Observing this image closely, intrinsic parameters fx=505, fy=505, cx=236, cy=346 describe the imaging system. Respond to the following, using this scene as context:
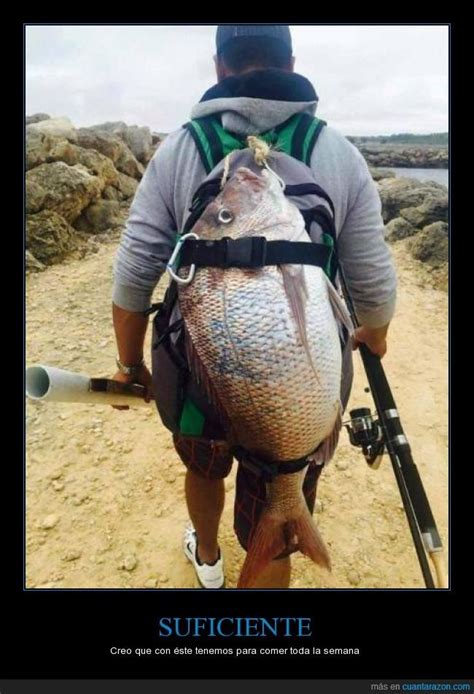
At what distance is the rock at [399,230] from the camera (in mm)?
8805

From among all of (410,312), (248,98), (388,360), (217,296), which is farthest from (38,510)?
(410,312)

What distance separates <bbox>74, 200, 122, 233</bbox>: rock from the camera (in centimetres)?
816

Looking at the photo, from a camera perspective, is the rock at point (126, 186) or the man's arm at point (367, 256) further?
the rock at point (126, 186)

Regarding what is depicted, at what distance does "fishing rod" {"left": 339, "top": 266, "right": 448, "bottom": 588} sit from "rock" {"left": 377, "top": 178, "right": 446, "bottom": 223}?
844 cm

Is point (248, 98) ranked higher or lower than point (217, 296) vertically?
higher

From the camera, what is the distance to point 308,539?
156 cm

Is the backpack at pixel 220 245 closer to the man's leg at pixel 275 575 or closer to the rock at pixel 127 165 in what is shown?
the man's leg at pixel 275 575

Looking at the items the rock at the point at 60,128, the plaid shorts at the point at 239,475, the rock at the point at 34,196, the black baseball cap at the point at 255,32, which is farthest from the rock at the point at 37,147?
the plaid shorts at the point at 239,475

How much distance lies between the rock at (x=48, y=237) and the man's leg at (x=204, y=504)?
206 inches

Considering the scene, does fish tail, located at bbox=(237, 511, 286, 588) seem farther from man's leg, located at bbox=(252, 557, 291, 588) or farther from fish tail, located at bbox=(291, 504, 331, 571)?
man's leg, located at bbox=(252, 557, 291, 588)

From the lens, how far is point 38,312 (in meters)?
5.26

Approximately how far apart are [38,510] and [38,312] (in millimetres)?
2862

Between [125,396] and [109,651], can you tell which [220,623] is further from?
[125,396]

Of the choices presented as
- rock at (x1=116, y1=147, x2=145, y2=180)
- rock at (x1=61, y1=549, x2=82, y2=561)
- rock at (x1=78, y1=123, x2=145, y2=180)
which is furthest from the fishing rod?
rock at (x1=116, y1=147, x2=145, y2=180)
